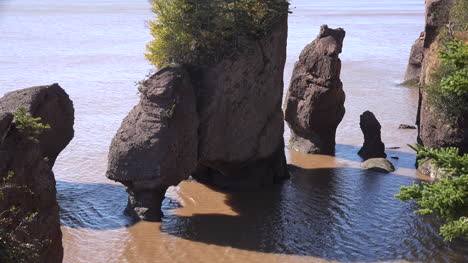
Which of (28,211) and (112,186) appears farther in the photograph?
(112,186)

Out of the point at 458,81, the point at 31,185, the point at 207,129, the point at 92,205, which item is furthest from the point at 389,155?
the point at 458,81

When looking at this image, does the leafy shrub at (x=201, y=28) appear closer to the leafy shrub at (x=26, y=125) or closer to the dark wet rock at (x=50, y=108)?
the dark wet rock at (x=50, y=108)

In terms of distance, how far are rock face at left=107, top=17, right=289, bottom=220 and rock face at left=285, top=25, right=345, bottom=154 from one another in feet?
12.4

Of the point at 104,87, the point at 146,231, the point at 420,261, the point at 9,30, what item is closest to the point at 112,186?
the point at 146,231

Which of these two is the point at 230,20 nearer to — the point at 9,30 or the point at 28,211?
the point at 28,211

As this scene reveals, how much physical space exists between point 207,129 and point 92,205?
16.0 ft

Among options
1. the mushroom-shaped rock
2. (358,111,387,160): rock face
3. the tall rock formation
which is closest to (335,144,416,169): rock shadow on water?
(358,111,387,160): rock face

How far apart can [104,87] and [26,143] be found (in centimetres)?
3165

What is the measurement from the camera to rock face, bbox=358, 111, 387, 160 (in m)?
32.0

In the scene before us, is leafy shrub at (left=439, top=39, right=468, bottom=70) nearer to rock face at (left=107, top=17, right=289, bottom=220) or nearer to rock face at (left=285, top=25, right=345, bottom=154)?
rock face at (left=107, top=17, right=289, bottom=220)

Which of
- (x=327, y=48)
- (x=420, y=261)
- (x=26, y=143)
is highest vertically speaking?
(x=327, y=48)

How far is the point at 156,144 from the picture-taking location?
23312 millimetres

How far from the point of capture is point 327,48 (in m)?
31.3

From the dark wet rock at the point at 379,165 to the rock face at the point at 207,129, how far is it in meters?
3.95
